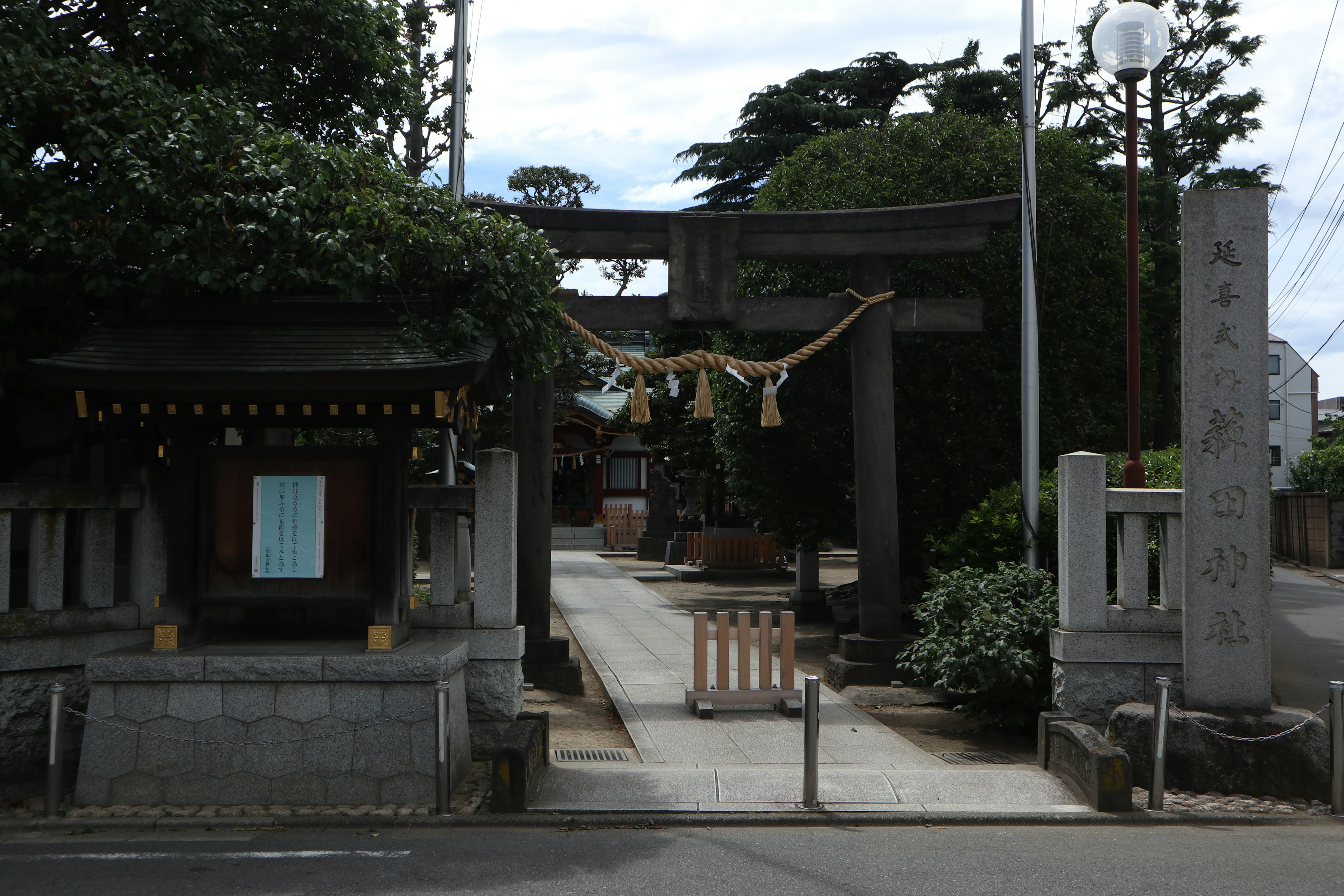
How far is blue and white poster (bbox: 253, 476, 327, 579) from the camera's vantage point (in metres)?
7.40

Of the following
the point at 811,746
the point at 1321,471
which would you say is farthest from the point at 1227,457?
the point at 1321,471

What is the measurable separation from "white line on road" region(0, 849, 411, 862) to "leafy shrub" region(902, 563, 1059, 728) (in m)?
4.99

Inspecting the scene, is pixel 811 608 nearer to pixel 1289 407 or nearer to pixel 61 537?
pixel 61 537

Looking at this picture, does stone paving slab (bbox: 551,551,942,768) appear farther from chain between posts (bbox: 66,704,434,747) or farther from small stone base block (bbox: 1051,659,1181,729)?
chain between posts (bbox: 66,704,434,747)

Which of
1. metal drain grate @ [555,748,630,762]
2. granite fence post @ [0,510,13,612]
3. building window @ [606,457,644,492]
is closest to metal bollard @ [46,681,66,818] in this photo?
granite fence post @ [0,510,13,612]

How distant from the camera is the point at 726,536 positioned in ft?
91.1

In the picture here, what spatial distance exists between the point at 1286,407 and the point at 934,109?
4540cm

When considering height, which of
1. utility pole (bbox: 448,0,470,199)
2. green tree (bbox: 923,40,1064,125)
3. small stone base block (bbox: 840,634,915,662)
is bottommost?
small stone base block (bbox: 840,634,915,662)

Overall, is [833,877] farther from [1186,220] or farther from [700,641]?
[1186,220]

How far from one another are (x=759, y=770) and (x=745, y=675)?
7.41 ft

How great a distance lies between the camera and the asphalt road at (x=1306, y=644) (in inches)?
404

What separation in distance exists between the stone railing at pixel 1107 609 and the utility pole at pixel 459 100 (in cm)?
1104

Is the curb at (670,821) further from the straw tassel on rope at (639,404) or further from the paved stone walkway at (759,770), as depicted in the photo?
the straw tassel on rope at (639,404)

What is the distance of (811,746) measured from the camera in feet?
22.5
